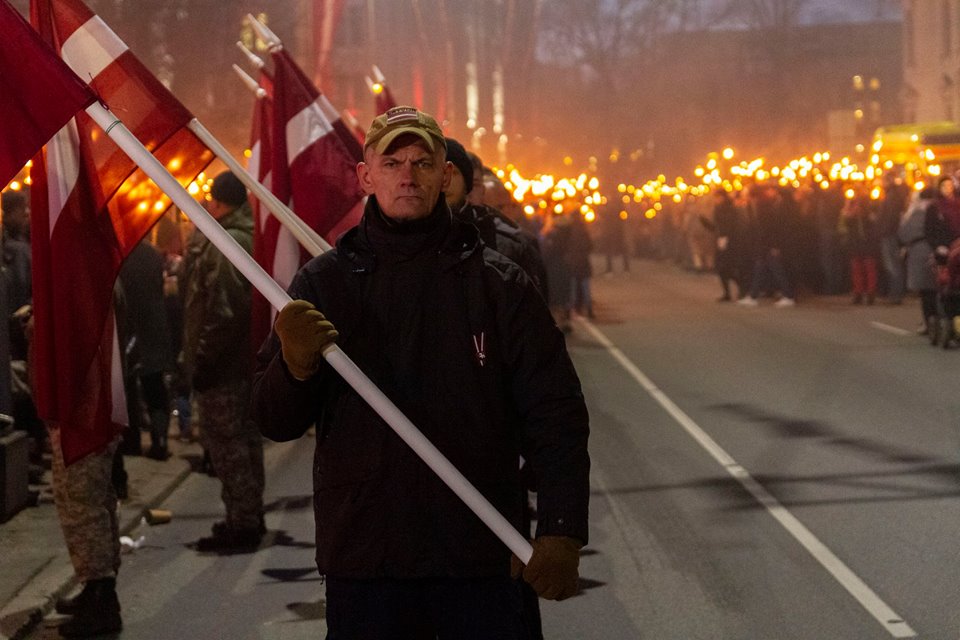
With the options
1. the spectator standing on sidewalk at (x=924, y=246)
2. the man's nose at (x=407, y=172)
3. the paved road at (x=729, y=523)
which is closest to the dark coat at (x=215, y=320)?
the paved road at (x=729, y=523)

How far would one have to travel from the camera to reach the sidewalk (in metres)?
7.90

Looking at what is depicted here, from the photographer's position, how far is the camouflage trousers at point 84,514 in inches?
293

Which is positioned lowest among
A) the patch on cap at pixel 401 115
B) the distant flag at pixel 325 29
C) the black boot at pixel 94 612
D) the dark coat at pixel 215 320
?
the black boot at pixel 94 612

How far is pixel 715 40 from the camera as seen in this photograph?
92.8 metres

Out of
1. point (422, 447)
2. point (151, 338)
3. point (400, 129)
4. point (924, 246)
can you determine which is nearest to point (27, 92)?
point (400, 129)

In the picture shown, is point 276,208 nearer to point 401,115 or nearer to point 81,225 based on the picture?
point 401,115

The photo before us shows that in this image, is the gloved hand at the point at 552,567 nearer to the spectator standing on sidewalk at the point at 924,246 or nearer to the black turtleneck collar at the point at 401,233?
the black turtleneck collar at the point at 401,233

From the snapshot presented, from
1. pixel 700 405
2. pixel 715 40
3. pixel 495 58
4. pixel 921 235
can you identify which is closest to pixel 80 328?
pixel 700 405

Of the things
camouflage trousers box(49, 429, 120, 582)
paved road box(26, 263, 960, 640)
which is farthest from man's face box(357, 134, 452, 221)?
camouflage trousers box(49, 429, 120, 582)

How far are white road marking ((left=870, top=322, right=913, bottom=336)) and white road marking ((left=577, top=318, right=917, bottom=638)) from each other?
6.59m

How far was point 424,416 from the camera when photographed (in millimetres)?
4219

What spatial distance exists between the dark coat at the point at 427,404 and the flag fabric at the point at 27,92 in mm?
1348

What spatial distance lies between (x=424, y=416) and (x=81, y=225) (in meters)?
2.95

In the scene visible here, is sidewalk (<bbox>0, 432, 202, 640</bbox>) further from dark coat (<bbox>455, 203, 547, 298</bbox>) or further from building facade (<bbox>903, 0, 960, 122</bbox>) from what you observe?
building facade (<bbox>903, 0, 960, 122</bbox>)
